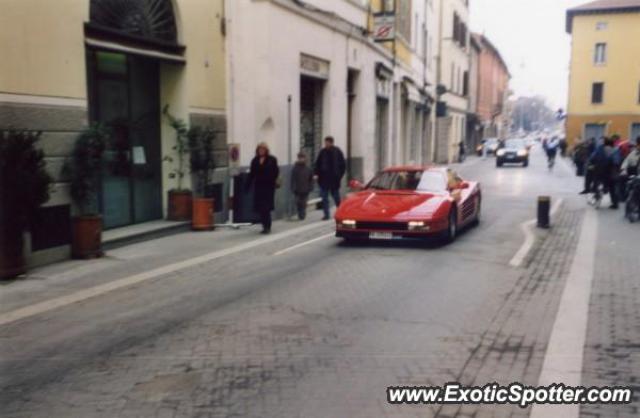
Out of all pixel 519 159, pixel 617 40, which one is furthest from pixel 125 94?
pixel 617 40

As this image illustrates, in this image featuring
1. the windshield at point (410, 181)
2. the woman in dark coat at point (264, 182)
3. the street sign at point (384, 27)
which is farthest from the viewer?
the street sign at point (384, 27)

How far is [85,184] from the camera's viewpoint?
10414 mm

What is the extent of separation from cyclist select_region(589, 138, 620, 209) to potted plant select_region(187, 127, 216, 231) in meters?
10.5

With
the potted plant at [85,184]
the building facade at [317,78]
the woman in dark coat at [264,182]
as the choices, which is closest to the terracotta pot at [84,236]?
the potted plant at [85,184]

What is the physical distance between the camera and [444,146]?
49.8m

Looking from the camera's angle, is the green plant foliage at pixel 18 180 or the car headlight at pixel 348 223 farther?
the car headlight at pixel 348 223

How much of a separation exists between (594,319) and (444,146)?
43867mm

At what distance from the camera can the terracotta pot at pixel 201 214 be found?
536 inches

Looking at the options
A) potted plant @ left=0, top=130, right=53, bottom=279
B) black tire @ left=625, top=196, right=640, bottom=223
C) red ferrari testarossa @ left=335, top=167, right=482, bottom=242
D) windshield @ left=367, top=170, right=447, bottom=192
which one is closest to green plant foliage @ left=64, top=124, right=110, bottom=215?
potted plant @ left=0, top=130, right=53, bottom=279

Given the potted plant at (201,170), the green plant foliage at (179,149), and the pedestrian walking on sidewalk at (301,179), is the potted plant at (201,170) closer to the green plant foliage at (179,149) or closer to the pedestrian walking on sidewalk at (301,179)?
the green plant foliage at (179,149)

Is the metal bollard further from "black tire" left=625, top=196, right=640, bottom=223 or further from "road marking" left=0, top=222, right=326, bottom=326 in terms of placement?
"road marking" left=0, top=222, right=326, bottom=326

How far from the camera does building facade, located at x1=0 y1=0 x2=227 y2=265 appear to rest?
9453 millimetres

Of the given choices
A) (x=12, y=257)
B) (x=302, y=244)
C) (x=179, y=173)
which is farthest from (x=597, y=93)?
(x=12, y=257)

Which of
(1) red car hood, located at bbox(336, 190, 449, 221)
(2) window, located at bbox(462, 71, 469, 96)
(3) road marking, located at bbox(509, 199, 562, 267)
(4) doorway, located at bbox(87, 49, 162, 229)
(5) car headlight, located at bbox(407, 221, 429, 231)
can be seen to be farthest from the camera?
(2) window, located at bbox(462, 71, 469, 96)
